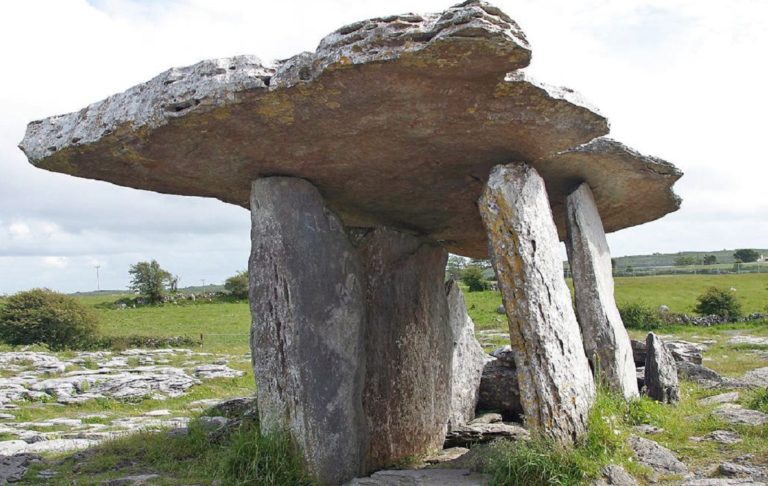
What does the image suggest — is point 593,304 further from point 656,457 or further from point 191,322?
point 191,322

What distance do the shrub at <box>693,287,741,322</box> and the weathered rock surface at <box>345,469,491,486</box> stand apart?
21.7 metres

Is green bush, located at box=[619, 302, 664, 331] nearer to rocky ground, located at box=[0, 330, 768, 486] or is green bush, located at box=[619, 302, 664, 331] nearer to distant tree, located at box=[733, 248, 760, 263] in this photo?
rocky ground, located at box=[0, 330, 768, 486]

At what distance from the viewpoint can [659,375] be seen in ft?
28.1

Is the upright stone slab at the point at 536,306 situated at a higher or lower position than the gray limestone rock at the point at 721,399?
higher

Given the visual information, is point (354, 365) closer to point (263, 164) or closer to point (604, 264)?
point (263, 164)

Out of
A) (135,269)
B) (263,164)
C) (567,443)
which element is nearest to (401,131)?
(263,164)

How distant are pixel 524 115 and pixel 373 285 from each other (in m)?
3.06

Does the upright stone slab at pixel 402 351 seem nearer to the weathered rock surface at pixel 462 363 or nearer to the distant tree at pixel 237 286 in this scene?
the weathered rock surface at pixel 462 363

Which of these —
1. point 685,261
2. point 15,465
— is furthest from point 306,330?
point 685,261

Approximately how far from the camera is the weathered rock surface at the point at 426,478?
19.1ft

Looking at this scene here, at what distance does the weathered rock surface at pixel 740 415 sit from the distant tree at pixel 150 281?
3614 cm

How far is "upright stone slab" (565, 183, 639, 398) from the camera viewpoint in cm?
767

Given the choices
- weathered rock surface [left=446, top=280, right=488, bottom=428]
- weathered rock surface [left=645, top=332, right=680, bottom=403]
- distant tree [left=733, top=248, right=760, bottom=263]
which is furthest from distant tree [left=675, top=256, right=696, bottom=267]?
weathered rock surface [left=446, top=280, right=488, bottom=428]

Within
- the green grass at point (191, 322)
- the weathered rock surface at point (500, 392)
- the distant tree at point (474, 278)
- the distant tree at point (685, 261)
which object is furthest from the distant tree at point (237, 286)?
the distant tree at point (685, 261)
